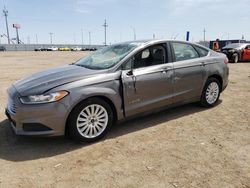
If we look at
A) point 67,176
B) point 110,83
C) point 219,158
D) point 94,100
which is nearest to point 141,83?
point 110,83

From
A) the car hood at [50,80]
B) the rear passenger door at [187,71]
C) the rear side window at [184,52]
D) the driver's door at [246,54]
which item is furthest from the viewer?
the driver's door at [246,54]

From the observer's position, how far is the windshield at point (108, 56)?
171 inches

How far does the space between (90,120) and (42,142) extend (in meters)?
0.85

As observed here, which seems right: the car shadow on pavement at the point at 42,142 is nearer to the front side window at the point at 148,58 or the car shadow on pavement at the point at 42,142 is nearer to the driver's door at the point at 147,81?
the driver's door at the point at 147,81

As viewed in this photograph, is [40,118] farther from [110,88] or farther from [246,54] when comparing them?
[246,54]

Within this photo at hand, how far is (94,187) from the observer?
2.80 metres

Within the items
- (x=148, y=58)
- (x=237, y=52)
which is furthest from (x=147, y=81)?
(x=237, y=52)

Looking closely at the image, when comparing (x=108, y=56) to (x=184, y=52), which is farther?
(x=184, y=52)

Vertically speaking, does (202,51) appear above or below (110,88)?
above

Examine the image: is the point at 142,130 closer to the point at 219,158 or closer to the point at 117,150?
the point at 117,150

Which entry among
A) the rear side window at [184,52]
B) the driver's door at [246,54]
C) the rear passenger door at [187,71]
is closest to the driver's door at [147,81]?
the rear passenger door at [187,71]

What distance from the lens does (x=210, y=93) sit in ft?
18.3

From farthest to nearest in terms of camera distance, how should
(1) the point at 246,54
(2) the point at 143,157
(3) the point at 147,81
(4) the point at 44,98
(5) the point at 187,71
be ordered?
1. (1) the point at 246,54
2. (5) the point at 187,71
3. (3) the point at 147,81
4. (4) the point at 44,98
5. (2) the point at 143,157

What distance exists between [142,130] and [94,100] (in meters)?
1.09
